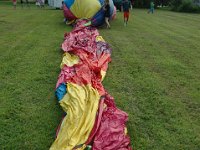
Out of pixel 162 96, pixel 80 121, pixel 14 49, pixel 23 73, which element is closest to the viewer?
pixel 80 121

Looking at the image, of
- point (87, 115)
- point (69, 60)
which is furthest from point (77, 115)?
point (69, 60)

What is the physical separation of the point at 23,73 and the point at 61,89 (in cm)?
210

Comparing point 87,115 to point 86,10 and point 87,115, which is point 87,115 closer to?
point 87,115

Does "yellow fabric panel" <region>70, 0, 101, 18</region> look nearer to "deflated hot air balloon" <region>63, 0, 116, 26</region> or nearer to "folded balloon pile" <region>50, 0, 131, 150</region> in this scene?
"deflated hot air balloon" <region>63, 0, 116, 26</region>

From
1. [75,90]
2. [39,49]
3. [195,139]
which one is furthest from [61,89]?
[39,49]

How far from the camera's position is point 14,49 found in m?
11.3

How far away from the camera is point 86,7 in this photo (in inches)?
626

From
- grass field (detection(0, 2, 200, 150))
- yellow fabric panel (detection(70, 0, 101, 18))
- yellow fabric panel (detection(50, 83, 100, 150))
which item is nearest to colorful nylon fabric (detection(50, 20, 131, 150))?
yellow fabric panel (detection(50, 83, 100, 150))

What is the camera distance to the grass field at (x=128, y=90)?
558 cm

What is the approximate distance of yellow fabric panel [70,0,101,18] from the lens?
1591 cm

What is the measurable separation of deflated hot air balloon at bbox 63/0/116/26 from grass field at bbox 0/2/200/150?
9.37 ft

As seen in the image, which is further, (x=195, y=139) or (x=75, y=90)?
(x=75, y=90)

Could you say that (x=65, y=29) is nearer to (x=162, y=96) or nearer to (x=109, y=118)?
(x=162, y=96)

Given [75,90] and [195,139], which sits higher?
[75,90]
